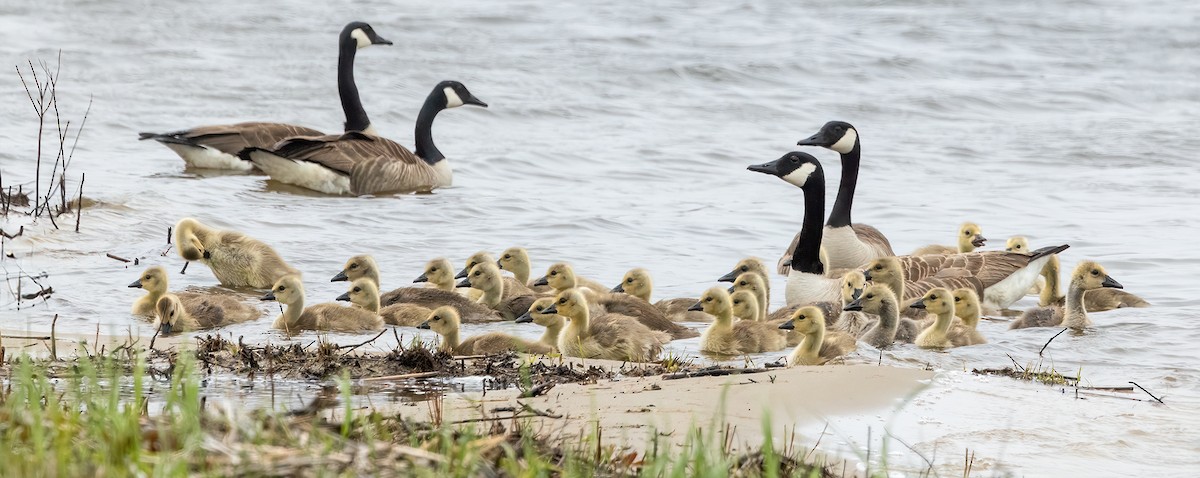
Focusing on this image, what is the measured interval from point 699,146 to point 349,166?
521cm

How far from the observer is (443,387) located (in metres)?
6.45

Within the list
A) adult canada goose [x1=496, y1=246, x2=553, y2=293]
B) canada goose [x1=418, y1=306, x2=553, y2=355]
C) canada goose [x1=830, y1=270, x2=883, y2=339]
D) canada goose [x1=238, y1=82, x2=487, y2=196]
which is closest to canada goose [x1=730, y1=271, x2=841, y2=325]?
canada goose [x1=830, y1=270, x2=883, y2=339]

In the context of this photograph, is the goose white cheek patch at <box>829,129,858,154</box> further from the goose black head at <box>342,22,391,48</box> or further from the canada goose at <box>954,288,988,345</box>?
the goose black head at <box>342,22,391,48</box>

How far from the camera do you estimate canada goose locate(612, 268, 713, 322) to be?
9977mm

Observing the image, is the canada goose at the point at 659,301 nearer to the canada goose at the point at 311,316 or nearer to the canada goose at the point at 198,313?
the canada goose at the point at 311,316

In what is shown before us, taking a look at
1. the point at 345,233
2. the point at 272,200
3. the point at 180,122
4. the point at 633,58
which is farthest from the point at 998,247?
the point at 633,58

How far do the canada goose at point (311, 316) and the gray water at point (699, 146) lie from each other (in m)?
0.24

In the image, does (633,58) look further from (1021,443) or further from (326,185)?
(1021,443)

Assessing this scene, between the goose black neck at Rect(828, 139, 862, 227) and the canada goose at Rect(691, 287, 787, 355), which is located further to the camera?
the goose black neck at Rect(828, 139, 862, 227)

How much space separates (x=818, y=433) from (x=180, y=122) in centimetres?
1392

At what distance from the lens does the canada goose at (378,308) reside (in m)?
9.24

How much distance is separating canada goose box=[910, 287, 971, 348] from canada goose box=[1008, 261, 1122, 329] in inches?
38.4

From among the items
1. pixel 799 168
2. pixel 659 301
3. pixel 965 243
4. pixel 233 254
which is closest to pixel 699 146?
pixel 965 243

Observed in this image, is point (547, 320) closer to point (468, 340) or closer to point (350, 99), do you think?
point (468, 340)
